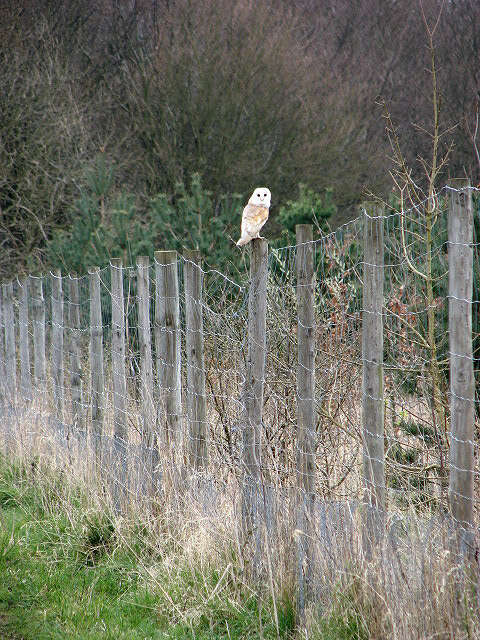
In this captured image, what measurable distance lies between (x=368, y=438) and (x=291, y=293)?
198cm

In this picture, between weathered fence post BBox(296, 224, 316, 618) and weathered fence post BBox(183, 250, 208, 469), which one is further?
weathered fence post BBox(183, 250, 208, 469)

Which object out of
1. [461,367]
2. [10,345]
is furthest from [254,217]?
[10,345]

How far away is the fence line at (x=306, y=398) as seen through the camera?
343 cm

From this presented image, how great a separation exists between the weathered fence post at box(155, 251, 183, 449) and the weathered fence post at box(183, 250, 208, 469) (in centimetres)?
23

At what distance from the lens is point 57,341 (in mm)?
7625

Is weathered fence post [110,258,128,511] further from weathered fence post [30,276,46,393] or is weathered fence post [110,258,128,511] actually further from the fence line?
weathered fence post [30,276,46,393]

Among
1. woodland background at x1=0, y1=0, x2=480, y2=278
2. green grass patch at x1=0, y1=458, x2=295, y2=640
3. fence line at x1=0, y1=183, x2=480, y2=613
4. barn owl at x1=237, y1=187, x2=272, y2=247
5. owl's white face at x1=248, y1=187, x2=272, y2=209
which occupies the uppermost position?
woodland background at x1=0, y1=0, x2=480, y2=278

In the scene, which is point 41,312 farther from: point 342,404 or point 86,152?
point 86,152

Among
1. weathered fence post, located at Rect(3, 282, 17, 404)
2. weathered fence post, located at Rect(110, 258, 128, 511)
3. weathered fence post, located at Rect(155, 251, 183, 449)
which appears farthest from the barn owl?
weathered fence post, located at Rect(3, 282, 17, 404)

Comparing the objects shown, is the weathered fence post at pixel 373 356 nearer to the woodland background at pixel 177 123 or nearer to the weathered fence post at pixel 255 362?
the weathered fence post at pixel 255 362

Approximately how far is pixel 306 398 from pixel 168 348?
5.32 feet

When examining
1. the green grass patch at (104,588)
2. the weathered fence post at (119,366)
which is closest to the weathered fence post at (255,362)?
the green grass patch at (104,588)

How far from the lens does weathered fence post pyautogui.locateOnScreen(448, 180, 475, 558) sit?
3059 millimetres

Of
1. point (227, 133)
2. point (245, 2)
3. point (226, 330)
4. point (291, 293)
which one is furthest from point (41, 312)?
point (245, 2)
